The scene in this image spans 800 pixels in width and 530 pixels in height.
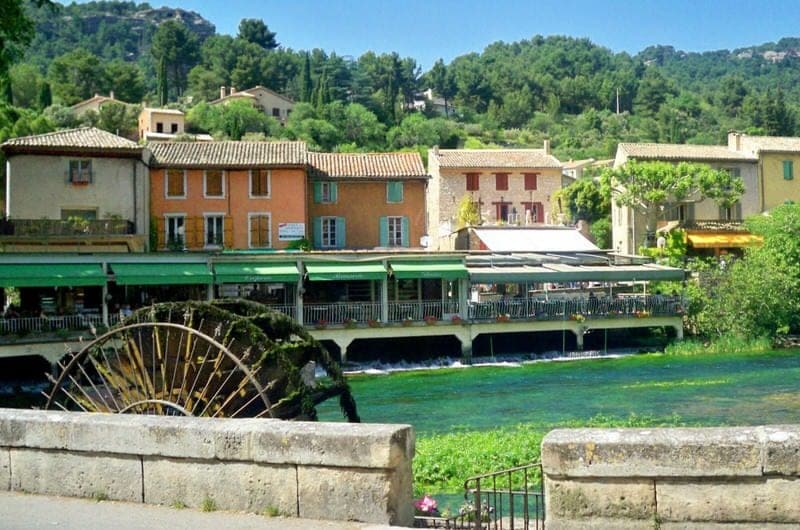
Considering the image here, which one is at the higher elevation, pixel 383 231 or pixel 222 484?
pixel 383 231

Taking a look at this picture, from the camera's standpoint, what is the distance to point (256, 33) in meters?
160

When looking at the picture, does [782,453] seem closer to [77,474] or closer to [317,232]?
[77,474]

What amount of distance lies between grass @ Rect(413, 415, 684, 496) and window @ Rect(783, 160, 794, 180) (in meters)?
38.8

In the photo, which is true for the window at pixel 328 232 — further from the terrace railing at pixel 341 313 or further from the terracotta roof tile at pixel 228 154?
the terrace railing at pixel 341 313

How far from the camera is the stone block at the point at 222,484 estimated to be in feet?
19.6

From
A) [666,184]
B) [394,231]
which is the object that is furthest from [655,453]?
[666,184]

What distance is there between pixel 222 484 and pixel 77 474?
3.81 feet

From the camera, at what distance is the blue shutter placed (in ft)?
156

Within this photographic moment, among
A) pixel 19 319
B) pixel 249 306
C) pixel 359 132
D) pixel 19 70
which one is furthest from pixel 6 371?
pixel 19 70

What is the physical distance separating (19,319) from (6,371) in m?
3.68

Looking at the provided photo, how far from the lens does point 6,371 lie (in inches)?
1310

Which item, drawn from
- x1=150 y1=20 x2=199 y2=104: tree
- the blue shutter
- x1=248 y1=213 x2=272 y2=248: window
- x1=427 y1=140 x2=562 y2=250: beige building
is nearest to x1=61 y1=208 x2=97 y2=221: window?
x1=248 y1=213 x2=272 y2=248: window

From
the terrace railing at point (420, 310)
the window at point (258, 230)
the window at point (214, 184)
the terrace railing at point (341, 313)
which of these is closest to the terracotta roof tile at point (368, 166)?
the window at point (258, 230)

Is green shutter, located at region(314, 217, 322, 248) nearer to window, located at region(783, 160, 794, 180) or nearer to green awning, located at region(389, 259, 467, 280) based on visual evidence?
green awning, located at region(389, 259, 467, 280)
